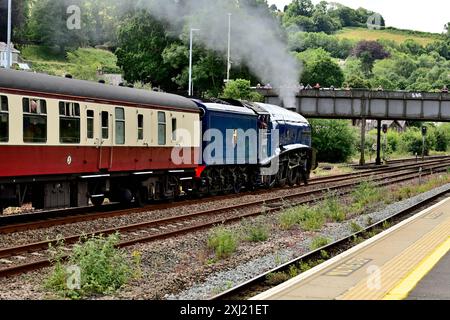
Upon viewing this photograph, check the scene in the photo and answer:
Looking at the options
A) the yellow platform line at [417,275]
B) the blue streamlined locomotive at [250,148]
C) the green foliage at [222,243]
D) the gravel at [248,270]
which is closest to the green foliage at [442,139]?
the blue streamlined locomotive at [250,148]

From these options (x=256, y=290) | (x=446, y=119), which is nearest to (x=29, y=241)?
(x=256, y=290)

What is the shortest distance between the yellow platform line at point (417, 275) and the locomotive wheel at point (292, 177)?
19.6 metres

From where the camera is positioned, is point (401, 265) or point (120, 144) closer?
point (401, 265)

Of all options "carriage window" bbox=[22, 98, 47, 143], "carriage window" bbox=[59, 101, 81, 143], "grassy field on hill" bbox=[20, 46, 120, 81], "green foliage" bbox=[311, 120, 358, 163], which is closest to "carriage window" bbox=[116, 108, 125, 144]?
"carriage window" bbox=[59, 101, 81, 143]

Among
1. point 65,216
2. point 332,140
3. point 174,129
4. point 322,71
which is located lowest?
point 65,216

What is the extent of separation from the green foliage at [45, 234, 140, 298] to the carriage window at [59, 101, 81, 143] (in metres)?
6.12

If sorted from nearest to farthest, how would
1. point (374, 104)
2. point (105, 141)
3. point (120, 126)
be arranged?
point (105, 141) < point (120, 126) < point (374, 104)

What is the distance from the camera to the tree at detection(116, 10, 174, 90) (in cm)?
7975

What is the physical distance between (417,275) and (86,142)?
33.3 ft

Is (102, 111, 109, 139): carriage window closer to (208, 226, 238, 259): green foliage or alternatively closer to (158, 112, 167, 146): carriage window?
(158, 112, 167, 146): carriage window

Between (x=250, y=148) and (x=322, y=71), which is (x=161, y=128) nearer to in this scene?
(x=250, y=148)

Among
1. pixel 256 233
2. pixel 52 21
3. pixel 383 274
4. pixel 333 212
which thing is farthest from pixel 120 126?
pixel 52 21

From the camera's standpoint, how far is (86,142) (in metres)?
18.5
